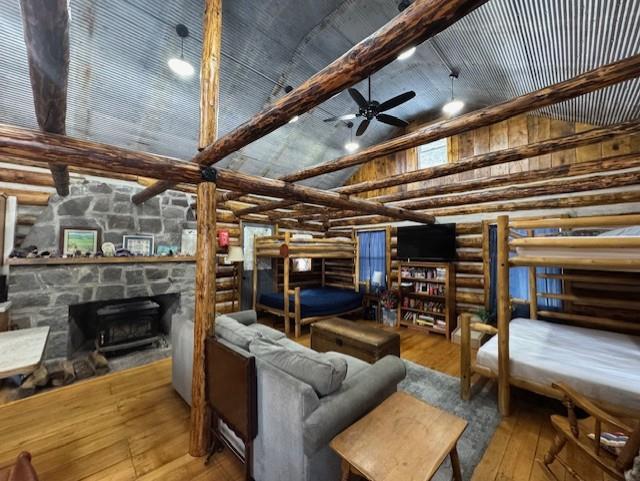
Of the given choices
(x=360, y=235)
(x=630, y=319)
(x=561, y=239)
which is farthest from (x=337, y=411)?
(x=360, y=235)

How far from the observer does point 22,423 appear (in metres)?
2.67

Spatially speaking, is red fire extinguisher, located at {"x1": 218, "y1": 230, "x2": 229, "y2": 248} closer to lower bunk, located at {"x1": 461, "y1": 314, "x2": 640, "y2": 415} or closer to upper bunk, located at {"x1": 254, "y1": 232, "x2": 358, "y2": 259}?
upper bunk, located at {"x1": 254, "y1": 232, "x2": 358, "y2": 259}

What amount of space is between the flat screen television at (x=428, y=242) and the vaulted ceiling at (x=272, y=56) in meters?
2.77

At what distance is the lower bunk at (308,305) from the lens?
18.0 feet

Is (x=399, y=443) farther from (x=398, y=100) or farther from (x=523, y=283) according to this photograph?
(x=523, y=283)

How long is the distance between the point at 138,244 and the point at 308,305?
11.4 ft

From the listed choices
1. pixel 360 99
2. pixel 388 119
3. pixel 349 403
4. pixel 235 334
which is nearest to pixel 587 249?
pixel 349 403

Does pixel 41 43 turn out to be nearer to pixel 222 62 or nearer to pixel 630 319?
pixel 222 62

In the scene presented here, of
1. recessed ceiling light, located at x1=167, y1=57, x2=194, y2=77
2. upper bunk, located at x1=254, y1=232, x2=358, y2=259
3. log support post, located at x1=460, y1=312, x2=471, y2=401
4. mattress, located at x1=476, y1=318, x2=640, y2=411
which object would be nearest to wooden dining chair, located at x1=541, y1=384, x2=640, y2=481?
mattress, located at x1=476, y1=318, x2=640, y2=411

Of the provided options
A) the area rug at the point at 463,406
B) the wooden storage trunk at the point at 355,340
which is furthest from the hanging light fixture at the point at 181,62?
the area rug at the point at 463,406

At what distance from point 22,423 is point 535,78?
742 centimetres

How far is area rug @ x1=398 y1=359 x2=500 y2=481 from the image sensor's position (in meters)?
2.28

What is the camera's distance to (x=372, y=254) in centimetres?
711

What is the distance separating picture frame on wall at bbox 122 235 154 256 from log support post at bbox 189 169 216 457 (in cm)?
293
